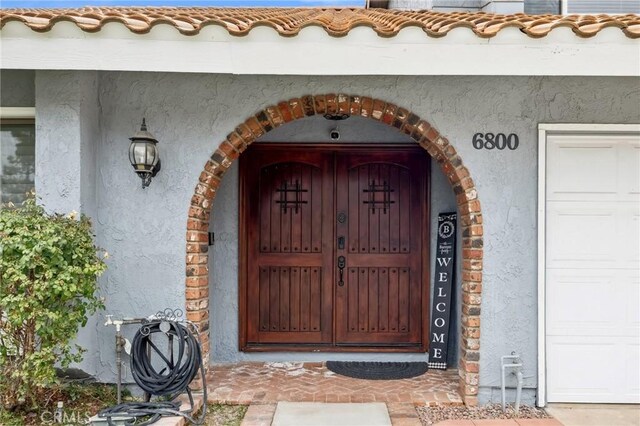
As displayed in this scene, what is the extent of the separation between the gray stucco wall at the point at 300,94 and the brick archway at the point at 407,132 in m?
0.08

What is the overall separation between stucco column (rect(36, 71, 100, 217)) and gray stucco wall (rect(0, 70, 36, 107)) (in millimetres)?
472

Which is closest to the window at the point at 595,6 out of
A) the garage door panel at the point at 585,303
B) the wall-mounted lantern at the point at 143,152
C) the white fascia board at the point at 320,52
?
the white fascia board at the point at 320,52

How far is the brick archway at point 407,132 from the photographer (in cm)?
435

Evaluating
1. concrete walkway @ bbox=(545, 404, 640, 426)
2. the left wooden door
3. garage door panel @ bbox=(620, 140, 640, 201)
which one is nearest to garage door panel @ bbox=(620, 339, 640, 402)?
concrete walkway @ bbox=(545, 404, 640, 426)

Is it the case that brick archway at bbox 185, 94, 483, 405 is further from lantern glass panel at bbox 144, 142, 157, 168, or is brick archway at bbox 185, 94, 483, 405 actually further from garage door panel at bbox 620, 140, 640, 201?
garage door panel at bbox 620, 140, 640, 201

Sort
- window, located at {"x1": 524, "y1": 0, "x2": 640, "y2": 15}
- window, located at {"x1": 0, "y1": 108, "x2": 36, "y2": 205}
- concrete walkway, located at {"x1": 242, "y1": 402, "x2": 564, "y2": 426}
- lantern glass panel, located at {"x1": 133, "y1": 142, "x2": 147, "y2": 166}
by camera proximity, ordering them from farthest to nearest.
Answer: window, located at {"x1": 524, "y1": 0, "x2": 640, "y2": 15}
window, located at {"x1": 0, "y1": 108, "x2": 36, "y2": 205}
lantern glass panel, located at {"x1": 133, "y1": 142, "x2": 147, "y2": 166}
concrete walkway, located at {"x1": 242, "y1": 402, "x2": 564, "y2": 426}

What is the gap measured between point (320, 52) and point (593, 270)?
3.42 m

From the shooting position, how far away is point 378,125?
5797 mm

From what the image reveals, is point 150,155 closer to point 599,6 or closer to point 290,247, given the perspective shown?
point 290,247

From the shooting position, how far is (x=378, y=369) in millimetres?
5398

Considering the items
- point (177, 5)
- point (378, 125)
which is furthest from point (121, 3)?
point (378, 125)

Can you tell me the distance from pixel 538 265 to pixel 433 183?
180 centimetres

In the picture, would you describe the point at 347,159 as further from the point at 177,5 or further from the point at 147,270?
the point at 177,5

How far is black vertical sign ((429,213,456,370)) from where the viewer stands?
5449 millimetres
